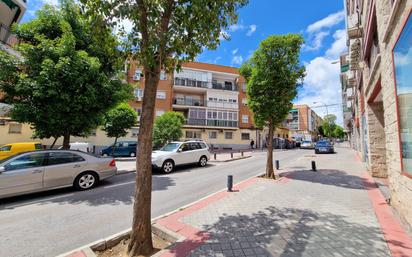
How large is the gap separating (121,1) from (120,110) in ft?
52.9

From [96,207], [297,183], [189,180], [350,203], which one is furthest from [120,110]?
[350,203]

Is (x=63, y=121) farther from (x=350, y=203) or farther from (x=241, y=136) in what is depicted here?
(x=241, y=136)

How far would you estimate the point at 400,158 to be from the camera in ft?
12.9

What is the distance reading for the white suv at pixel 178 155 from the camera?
1110 centimetres

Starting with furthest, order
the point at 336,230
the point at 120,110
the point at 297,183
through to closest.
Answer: the point at 120,110
the point at 297,183
the point at 336,230

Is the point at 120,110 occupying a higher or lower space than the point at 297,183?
higher

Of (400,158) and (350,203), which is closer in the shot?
(400,158)

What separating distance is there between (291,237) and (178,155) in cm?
892

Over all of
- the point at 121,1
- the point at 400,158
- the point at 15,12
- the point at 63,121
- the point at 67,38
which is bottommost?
the point at 400,158

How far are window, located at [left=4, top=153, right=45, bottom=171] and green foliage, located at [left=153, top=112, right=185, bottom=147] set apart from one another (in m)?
12.9

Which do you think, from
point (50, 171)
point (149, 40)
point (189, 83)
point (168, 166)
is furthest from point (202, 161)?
point (189, 83)

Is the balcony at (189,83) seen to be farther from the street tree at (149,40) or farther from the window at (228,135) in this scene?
the street tree at (149,40)

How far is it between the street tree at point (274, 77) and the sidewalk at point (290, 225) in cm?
343

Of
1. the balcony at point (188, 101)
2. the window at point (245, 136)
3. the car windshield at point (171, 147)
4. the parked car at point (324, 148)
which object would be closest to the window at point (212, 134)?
the balcony at point (188, 101)
